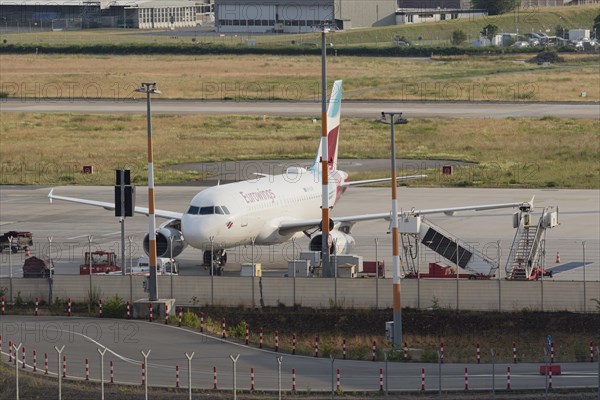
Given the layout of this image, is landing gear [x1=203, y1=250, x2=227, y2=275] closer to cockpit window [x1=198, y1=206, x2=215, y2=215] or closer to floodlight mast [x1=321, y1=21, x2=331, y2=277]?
cockpit window [x1=198, y1=206, x2=215, y2=215]

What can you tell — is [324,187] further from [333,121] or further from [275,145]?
[275,145]

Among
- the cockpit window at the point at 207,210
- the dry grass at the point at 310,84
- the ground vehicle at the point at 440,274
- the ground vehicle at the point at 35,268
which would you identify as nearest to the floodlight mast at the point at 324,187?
the ground vehicle at the point at 440,274

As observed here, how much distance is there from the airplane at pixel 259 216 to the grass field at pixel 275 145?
1087 inches

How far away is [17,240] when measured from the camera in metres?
69.4

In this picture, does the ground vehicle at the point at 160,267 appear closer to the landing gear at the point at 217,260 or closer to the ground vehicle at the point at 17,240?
the landing gear at the point at 217,260

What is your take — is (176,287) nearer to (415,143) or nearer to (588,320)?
(588,320)

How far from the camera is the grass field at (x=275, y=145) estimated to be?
100 m

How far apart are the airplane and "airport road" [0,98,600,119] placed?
72.5 meters

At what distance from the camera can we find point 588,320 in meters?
52.2

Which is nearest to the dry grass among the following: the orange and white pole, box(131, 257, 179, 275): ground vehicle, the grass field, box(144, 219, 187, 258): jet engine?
the grass field

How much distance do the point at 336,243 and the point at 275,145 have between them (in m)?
55.8

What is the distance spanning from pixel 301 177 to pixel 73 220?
18.1 m

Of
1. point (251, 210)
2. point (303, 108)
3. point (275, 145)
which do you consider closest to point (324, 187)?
point (251, 210)

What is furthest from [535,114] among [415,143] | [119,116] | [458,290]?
[458,290]
